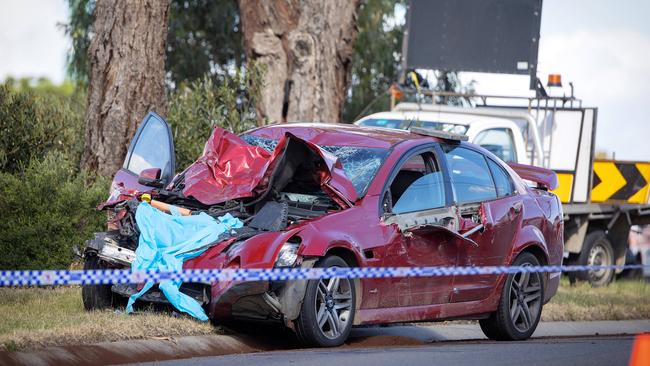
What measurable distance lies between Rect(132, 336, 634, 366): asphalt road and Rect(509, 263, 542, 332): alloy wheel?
1.13ft

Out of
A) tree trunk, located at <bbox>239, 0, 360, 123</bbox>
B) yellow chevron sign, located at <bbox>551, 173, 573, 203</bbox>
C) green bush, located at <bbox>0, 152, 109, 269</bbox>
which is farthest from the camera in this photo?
tree trunk, located at <bbox>239, 0, 360, 123</bbox>

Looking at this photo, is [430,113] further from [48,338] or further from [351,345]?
[48,338]

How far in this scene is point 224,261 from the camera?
28.7 feet

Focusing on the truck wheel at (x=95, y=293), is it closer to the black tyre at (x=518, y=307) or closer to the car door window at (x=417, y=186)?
the car door window at (x=417, y=186)

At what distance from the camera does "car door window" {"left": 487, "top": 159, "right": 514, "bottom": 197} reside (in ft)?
35.1

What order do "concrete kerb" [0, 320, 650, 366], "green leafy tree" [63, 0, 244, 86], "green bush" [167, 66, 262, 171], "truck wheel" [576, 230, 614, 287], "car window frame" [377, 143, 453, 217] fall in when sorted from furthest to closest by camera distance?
"green leafy tree" [63, 0, 244, 86] → "truck wheel" [576, 230, 614, 287] → "green bush" [167, 66, 262, 171] → "car window frame" [377, 143, 453, 217] → "concrete kerb" [0, 320, 650, 366]

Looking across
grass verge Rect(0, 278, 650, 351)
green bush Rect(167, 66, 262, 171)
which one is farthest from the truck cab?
grass verge Rect(0, 278, 650, 351)

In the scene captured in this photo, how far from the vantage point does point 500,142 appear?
648 inches

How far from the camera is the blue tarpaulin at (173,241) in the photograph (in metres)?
9.02

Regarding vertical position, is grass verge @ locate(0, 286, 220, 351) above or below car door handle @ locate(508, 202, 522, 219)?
below

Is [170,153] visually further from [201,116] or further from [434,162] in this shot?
[201,116]

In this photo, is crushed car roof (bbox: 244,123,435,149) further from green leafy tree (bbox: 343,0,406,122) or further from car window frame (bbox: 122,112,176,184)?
green leafy tree (bbox: 343,0,406,122)

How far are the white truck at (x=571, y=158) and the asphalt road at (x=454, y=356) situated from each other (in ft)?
20.4

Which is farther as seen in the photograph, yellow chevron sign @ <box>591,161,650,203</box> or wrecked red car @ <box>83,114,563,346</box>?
yellow chevron sign @ <box>591,161,650,203</box>
